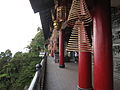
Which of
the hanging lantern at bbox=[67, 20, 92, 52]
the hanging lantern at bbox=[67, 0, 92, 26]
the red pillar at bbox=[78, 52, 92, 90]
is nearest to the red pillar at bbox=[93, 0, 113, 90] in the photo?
the hanging lantern at bbox=[67, 20, 92, 52]

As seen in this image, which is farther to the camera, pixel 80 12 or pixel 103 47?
pixel 103 47

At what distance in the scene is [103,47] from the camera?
228 cm

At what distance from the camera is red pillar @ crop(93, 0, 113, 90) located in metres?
2.26

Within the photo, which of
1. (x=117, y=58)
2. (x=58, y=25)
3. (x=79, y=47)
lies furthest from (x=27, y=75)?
(x=79, y=47)

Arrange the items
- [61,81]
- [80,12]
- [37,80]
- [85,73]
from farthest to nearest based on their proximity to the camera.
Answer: [61,81] → [85,73] → [80,12] → [37,80]

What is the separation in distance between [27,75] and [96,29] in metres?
7.12

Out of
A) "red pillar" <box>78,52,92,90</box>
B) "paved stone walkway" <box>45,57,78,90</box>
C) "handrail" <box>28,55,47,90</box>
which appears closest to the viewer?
"handrail" <box>28,55,47,90</box>

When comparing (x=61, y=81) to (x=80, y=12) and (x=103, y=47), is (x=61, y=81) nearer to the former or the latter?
(x=103, y=47)

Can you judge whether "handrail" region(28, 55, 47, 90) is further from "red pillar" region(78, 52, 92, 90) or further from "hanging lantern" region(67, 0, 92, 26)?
"hanging lantern" region(67, 0, 92, 26)

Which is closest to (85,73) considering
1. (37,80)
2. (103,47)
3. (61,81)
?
(103,47)

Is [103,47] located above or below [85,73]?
above

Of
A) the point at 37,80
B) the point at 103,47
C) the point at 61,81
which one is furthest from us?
the point at 61,81

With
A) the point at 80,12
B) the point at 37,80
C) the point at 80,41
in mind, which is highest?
the point at 80,12

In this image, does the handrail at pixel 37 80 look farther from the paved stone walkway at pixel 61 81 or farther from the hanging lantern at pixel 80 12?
the hanging lantern at pixel 80 12
